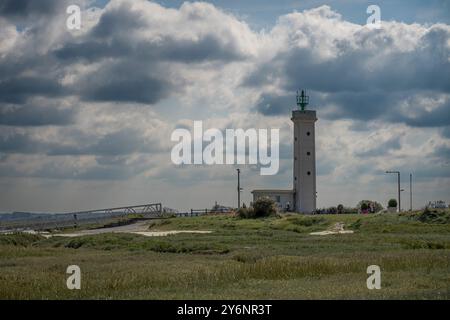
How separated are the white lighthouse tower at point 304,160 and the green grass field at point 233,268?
33725 millimetres

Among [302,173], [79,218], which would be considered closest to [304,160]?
[302,173]

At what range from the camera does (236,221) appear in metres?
71.2

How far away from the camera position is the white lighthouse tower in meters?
85.3

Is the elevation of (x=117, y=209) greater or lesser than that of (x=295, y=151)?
lesser

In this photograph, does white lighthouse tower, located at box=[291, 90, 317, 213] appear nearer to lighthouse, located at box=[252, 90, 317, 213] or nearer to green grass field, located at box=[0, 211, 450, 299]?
lighthouse, located at box=[252, 90, 317, 213]

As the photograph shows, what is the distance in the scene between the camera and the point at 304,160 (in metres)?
85.9

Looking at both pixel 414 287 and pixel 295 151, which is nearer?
pixel 414 287

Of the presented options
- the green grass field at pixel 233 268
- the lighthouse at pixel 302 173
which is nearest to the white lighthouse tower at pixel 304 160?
the lighthouse at pixel 302 173

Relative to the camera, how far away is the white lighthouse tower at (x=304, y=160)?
3359 inches

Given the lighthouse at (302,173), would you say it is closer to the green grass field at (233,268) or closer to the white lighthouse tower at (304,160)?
the white lighthouse tower at (304,160)

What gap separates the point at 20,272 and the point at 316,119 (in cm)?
6249

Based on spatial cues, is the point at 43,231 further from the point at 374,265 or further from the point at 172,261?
the point at 374,265

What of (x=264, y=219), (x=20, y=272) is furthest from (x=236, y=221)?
(x=20, y=272)
